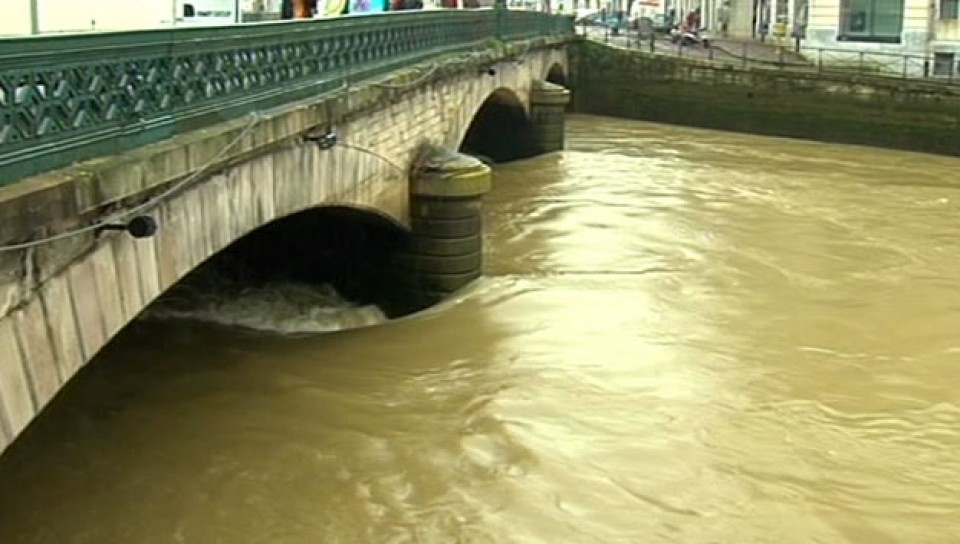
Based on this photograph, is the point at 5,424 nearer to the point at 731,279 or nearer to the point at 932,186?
the point at 731,279

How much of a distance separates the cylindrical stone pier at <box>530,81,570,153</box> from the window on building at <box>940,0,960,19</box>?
12665 millimetres

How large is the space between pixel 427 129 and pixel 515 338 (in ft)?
12.7

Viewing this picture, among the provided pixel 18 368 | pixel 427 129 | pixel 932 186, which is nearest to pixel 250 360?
pixel 427 129

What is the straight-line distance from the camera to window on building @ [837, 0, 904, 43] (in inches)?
1406

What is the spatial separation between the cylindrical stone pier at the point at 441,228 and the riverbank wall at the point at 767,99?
1959 cm

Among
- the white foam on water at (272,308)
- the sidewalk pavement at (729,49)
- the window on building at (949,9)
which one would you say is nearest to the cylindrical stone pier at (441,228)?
the white foam on water at (272,308)

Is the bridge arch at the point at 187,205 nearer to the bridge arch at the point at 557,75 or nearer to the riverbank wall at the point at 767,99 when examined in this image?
the bridge arch at the point at 557,75

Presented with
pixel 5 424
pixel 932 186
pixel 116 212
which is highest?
pixel 116 212

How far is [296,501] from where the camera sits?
836 cm

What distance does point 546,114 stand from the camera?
2819cm

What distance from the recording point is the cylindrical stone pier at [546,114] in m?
28.2

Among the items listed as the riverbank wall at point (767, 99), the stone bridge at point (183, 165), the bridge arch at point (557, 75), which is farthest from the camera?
the bridge arch at point (557, 75)

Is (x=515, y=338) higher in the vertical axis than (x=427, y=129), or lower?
lower

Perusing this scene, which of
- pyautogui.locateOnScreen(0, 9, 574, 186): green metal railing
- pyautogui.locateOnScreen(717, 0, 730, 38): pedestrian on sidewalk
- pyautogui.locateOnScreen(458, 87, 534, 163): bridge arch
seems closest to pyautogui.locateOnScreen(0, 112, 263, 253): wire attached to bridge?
pyautogui.locateOnScreen(0, 9, 574, 186): green metal railing
